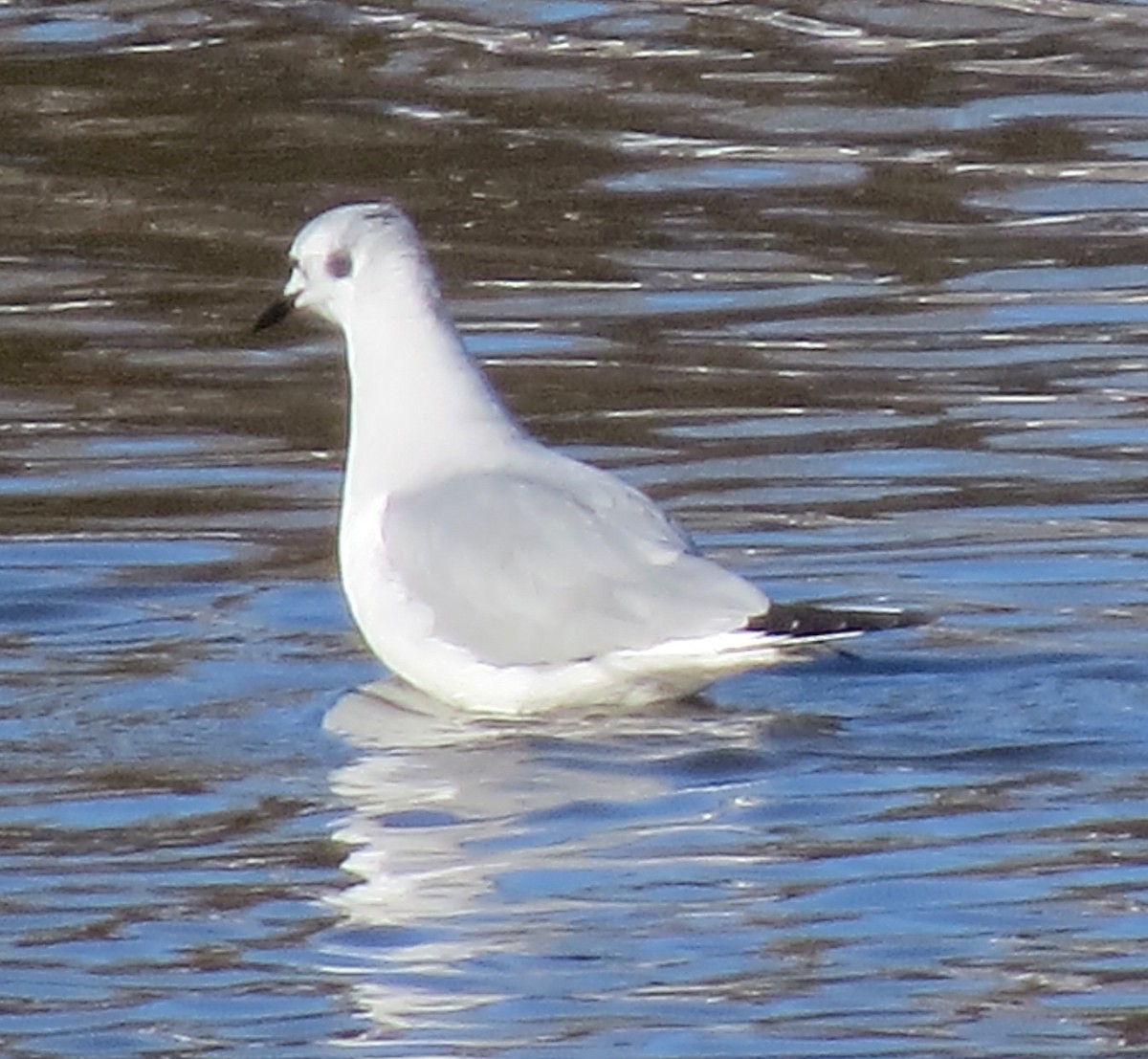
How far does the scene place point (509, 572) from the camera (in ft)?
27.4

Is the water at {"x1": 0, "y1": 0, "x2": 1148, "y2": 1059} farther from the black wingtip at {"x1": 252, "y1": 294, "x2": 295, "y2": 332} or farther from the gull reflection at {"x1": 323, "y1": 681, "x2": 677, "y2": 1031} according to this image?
the black wingtip at {"x1": 252, "y1": 294, "x2": 295, "y2": 332}

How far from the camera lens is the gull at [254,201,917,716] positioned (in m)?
8.15

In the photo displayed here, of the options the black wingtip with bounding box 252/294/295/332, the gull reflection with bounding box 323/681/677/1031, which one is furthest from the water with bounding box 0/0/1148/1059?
the black wingtip with bounding box 252/294/295/332

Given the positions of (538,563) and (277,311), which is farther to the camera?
(277,311)

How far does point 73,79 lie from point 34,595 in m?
6.73

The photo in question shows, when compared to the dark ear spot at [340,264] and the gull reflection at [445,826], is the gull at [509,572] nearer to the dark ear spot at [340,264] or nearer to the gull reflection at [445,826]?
the gull reflection at [445,826]

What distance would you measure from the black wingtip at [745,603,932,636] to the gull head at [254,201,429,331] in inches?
54.3

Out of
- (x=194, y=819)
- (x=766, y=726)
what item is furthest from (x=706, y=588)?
(x=194, y=819)

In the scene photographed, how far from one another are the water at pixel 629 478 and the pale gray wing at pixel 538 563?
22 centimetres

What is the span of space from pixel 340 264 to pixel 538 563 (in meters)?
1.02

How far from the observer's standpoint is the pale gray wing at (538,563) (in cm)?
826

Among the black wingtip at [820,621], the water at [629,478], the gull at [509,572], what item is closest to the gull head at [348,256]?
the gull at [509,572]

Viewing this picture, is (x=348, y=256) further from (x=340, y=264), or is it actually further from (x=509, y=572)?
(x=509, y=572)

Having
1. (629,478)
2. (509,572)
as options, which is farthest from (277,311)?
(629,478)
